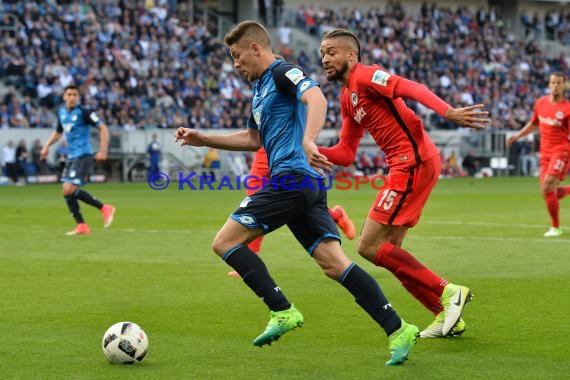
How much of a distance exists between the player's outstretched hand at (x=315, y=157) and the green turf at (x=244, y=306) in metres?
1.33

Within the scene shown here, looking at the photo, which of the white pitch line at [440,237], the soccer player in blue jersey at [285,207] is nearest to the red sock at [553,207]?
the white pitch line at [440,237]

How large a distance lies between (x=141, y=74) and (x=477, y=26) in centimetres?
2440

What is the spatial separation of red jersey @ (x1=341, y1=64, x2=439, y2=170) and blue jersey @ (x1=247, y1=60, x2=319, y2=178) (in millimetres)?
643

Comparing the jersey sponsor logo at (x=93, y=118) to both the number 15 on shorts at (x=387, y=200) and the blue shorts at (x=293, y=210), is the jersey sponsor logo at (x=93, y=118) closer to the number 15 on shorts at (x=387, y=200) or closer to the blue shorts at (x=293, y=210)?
the number 15 on shorts at (x=387, y=200)

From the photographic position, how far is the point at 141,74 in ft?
136

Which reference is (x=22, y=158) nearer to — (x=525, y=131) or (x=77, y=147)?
(x=77, y=147)

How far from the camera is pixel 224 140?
7.89 metres

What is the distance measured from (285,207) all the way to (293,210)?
0.07 meters

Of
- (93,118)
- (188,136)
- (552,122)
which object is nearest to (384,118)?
(188,136)

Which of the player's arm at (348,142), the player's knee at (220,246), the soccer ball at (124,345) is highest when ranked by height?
the player's arm at (348,142)

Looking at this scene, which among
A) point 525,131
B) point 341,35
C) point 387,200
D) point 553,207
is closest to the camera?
point 341,35

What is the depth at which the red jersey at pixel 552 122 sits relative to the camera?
1655 centimetres

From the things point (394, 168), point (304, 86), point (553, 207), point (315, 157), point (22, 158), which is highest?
point (304, 86)

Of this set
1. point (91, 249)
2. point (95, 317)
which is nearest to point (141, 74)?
point (91, 249)
